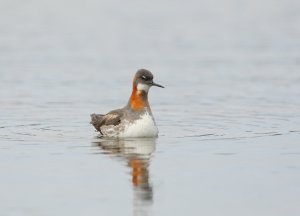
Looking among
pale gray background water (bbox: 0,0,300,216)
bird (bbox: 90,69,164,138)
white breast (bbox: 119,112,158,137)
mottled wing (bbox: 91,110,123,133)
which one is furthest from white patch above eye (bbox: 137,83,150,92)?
pale gray background water (bbox: 0,0,300,216)

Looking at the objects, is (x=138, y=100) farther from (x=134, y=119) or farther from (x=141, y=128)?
(x=141, y=128)

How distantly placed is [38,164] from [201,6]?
31.5 m

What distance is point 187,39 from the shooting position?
123ft

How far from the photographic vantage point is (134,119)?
20.3 meters

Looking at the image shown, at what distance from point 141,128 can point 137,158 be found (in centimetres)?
238

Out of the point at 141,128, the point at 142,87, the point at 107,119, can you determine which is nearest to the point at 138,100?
the point at 142,87

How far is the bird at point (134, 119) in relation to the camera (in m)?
20.1

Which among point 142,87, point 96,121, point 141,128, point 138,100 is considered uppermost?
point 142,87

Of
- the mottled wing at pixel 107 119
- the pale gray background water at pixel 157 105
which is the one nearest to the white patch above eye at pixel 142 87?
the mottled wing at pixel 107 119

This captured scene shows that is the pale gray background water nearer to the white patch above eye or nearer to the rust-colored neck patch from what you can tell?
the rust-colored neck patch

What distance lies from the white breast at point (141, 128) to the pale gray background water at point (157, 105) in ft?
1.10

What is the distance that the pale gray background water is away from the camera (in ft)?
47.9

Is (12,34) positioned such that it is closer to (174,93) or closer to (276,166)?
(174,93)

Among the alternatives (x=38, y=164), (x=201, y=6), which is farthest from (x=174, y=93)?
(x=201, y=6)
